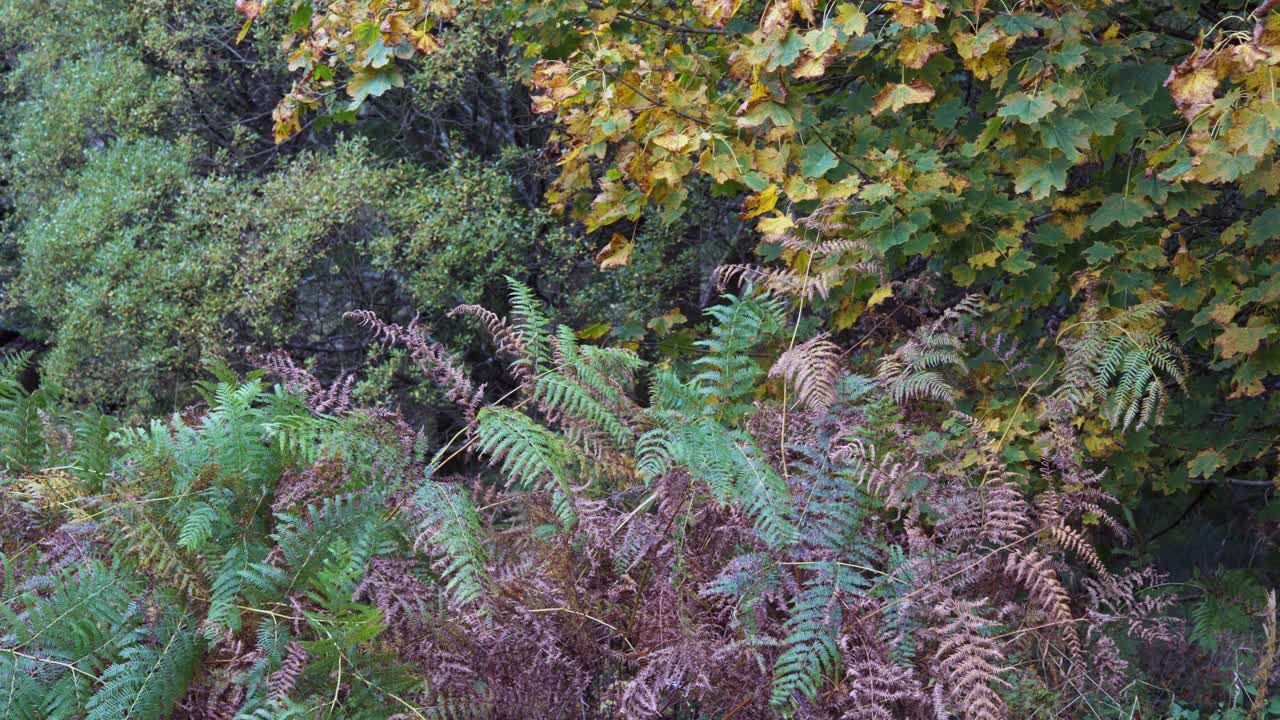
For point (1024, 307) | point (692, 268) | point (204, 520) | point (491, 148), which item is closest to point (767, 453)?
point (204, 520)

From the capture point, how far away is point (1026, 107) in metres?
2.88

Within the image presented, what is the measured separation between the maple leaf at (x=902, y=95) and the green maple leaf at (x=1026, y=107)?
0.21m

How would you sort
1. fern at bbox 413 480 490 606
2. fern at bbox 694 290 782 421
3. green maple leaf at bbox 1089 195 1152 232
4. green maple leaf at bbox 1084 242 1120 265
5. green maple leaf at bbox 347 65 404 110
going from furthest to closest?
green maple leaf at bbox 347 65 404 110 < green maple leaf at bbox 1084 242 1120 265 < green maple leaf at bbox 1089 195 1152 232 < fern at bbox 694 290 782 421 < fern at bbox 413 480 490 606

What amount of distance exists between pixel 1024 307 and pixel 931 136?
832 millimetres

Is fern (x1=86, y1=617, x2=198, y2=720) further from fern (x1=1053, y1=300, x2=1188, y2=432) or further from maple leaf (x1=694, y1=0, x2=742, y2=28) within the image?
fern (x1=1053, y1=300, x2=1188, y2=432)

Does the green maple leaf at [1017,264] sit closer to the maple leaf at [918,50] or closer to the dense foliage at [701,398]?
the dense foliage at [701,398]

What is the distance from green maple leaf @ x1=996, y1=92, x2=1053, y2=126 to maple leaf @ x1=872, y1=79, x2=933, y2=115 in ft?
0.68

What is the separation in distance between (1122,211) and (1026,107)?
51cm

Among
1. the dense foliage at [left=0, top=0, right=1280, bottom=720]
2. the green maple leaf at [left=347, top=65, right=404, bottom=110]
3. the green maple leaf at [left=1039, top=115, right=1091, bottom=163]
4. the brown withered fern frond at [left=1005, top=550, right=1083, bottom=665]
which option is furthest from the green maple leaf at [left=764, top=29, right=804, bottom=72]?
the brown withered fern frond at [left=1005, top=550, right=1083, bottom=665]

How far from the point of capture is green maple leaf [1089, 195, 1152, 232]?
3.10m

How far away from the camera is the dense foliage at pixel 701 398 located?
82.1 inches

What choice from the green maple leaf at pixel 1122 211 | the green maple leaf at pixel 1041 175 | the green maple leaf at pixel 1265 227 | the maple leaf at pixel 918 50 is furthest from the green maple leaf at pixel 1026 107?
the green maple leaf at pixel 1265 227

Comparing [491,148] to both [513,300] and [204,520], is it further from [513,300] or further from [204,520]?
[204,520]

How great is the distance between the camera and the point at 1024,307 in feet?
12.7
